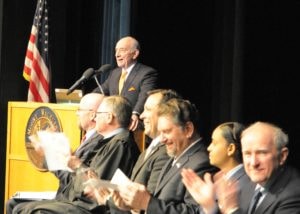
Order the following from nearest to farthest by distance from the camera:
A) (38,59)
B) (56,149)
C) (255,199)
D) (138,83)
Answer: (255,199) → (56,149) → (138,83) → (38,59)

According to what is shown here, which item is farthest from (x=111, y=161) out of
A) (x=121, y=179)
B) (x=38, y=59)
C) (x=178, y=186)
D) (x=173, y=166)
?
(x=38, y=59)

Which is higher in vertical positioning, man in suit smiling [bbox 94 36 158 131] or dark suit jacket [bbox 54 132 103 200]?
man in suit smiling [bbox 94 36 158 131]

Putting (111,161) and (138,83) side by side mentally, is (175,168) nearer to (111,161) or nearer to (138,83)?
(111,161)

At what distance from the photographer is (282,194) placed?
142 inches

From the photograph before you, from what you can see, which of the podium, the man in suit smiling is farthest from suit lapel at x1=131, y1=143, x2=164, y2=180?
the man in suit smiling

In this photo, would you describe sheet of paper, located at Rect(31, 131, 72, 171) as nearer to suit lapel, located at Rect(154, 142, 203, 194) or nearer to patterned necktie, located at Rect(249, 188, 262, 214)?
suit lapel, located at Rect(154, 142, 203, 194)

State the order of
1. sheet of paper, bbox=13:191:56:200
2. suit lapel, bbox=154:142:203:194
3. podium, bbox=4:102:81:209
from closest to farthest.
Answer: suit lapel, bbox=154:142:203:194 < sheet of paper, bbox=13:191:56:200 < podium, bbox=4:102:81:209

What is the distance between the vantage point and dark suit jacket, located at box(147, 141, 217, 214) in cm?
414

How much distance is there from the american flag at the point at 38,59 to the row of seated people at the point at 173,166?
211cm

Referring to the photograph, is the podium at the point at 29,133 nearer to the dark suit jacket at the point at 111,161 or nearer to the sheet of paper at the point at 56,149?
the dark suit jacket at the point at 111,161

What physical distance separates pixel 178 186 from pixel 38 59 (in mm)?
4172

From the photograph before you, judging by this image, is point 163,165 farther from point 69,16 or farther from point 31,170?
point 69,16

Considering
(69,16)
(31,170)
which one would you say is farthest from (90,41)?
(31,170)

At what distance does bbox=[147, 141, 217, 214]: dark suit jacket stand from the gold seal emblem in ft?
7.21
